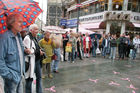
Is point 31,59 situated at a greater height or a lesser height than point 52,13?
lesser

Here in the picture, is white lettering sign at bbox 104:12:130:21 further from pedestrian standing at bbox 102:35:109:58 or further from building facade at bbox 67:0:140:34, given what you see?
pedestrian standing at bbox 102:35:109:58

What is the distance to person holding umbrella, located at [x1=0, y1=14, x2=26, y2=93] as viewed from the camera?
198cm

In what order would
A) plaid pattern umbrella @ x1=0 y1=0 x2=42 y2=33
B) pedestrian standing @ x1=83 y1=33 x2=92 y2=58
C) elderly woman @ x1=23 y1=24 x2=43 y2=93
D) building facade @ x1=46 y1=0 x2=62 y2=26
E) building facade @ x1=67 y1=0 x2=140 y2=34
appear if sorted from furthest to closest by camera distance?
building facade @ x1=46 y1=0 x2=62 y2=26 → building facade @ x1=67 y1=0 x2=140 y2=34 → pedestrian standing @ x1=83 y1=33 x2=92 y2=58 → elderly woman @ x1=23 y1=24 x2=43 y2=93 → plaid pattern umbrella @ x1=0 y1=0 x2=42 y2=33

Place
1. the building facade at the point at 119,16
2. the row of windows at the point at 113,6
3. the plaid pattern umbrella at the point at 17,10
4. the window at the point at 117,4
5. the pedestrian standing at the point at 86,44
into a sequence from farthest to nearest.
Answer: the row of windows at the point at 113,6 < the window at the point at 117,4 < the building facade at the point at 119,16 < the pedestrian standing at the point at 86,44 < the plaid pattern umbrella at the point at 17,10

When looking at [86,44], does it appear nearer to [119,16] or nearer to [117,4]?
[119,16]

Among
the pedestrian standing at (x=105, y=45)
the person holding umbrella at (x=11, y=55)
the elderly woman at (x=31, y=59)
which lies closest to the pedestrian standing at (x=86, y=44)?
the pedestrian standing at (x=105, y=45)

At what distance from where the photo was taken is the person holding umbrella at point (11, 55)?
198 centimetres

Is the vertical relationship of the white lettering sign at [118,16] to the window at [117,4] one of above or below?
below

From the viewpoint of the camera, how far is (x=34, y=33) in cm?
329

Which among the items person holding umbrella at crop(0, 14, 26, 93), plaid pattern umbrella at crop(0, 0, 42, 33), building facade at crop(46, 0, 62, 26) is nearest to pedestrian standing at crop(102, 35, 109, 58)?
plaid pattern umbrella at crop(0, 0, 42, 33)

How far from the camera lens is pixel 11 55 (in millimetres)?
2088

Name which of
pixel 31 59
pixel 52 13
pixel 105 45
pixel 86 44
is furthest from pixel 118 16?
pixel 52 13

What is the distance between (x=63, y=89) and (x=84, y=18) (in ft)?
86.9

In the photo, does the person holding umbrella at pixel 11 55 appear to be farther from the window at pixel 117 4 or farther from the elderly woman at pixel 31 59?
the window at pixel 117 4
